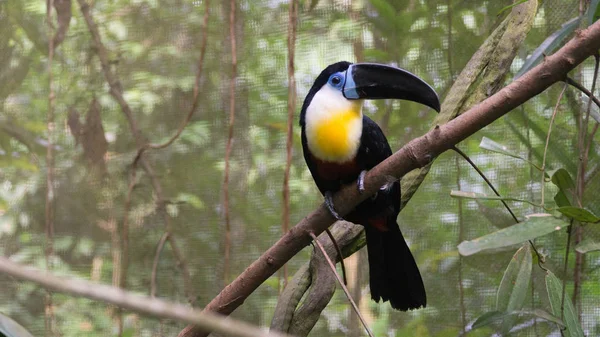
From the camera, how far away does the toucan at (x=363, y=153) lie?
5.57 feet

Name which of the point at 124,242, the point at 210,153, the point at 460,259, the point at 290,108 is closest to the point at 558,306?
the point at 460,259

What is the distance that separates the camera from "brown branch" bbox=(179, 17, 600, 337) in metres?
1.12

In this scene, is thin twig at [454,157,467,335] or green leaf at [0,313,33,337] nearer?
green leaf at [0,313,33,337]

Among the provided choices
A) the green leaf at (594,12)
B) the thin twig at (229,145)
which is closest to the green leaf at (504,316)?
the green leaf at (594,12)

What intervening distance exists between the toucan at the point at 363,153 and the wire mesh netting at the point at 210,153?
1.66 ft

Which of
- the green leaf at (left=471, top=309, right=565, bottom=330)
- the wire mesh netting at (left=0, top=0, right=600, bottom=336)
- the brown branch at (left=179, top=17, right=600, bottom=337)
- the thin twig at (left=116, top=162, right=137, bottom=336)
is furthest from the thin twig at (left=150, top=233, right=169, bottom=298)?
the green leaf at (left=471, top=309, right=565, bottom=330)

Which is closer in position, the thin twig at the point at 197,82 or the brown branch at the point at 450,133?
the brown branch at the point at 450,133

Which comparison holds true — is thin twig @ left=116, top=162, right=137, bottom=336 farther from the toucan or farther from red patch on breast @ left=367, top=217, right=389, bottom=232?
red patch on breast @ left=367, top=217, right=389, bottom=232

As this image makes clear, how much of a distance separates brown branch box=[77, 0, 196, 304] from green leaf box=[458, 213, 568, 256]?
5.63 ft

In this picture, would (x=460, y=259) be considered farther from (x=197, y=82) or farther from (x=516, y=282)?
(x=197, y=82)

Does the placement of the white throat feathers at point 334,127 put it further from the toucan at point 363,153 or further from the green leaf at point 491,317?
the green leaf at point 491,317

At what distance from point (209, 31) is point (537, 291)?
1.59 meters

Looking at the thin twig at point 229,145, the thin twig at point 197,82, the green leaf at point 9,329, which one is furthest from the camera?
the thin twig at point 197,82

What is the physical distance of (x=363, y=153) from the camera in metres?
1.71
